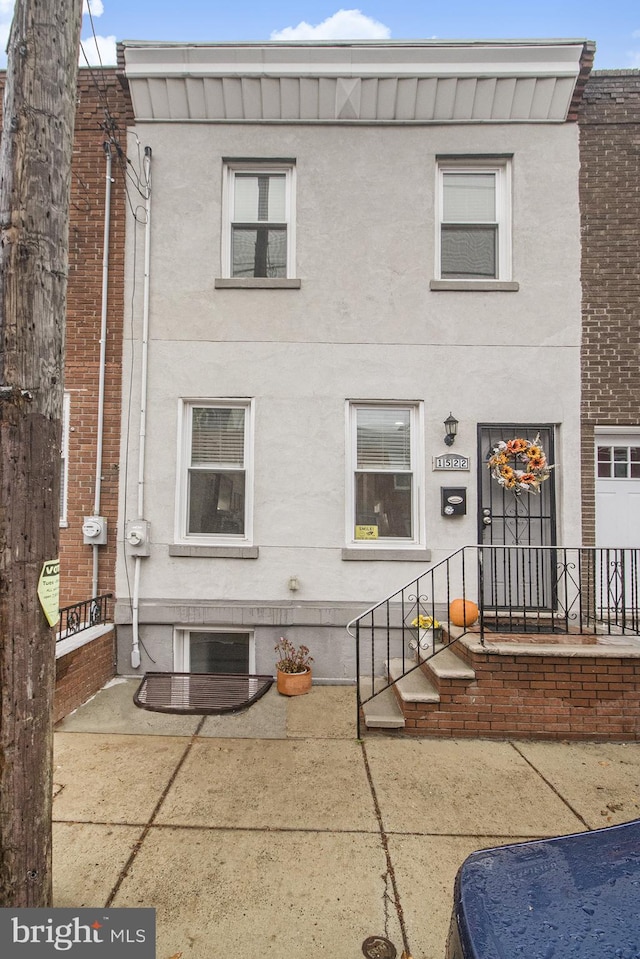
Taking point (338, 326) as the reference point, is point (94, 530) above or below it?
below

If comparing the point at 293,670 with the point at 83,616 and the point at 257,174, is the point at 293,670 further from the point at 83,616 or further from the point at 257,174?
the point at 257,174

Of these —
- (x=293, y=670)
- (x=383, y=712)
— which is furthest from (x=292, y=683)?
(x=383, y=712)

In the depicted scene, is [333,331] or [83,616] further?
[333,331]

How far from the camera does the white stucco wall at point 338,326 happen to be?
5801 mm

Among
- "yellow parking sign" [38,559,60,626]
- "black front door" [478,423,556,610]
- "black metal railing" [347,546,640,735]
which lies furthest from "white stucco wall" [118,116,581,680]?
"yellow parking sign" [38,559,60,626]

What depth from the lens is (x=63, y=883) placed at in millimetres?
2619

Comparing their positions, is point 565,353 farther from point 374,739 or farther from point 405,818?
point 405,818

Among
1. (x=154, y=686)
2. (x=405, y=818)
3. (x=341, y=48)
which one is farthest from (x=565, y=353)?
(x=154, y=686)

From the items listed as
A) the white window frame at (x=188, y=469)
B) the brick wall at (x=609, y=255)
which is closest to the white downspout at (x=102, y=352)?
the white window frame at (x=188, y=469)

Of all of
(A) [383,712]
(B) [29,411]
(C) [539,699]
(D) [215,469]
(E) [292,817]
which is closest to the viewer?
(B) [29,411]

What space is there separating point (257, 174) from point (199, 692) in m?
6.14

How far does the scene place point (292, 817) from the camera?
3217mm

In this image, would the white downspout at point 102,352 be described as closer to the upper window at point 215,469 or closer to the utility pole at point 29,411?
the upper window at point 215,469

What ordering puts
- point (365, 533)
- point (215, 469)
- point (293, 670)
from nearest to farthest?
point (293, 670) → point (365, 533) → point (215, 469)
